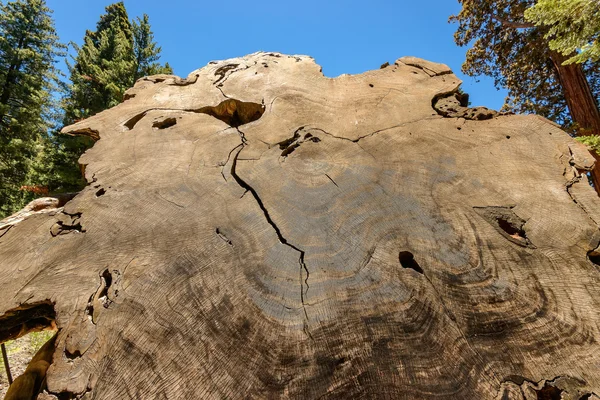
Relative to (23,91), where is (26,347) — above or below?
below

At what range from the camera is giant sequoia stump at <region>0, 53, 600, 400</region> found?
0.69m

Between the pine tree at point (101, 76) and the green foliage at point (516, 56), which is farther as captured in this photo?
the pine tree at point (101, 76)

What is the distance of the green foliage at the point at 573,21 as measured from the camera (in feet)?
6.11

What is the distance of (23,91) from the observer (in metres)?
10.1

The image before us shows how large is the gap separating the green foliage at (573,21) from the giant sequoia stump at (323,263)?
3.66ft

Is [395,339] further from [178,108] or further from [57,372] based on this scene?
[178,108]

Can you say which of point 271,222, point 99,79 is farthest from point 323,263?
point 99,79

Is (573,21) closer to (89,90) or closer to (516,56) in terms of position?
(516,56)

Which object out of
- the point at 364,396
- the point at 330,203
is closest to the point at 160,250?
the point at 330,203

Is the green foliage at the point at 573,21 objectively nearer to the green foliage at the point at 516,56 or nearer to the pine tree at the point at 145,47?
the green foliage at the point at 516,56

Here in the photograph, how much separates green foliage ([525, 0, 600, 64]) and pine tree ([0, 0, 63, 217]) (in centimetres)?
1049

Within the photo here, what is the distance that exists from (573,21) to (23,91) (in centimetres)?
1360

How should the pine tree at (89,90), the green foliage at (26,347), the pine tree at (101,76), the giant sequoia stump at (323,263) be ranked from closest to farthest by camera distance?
the giant sequoia stump at (323,263)
the green foliage at (26,347)
the pine tree at (89,90)
the pine tree at (101,76)

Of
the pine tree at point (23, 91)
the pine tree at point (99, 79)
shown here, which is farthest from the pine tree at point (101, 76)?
the pine tree at point (23, 91)
